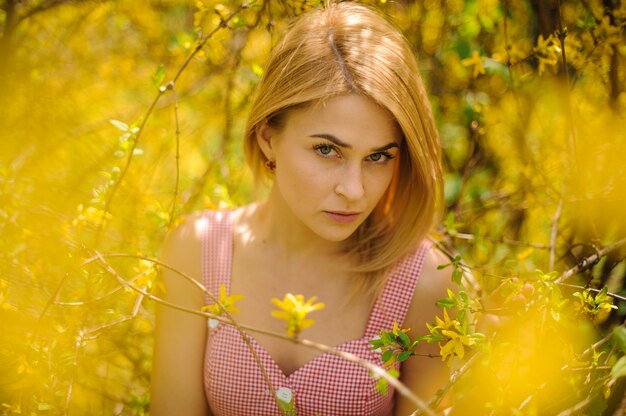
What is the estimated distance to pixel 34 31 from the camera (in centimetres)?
236

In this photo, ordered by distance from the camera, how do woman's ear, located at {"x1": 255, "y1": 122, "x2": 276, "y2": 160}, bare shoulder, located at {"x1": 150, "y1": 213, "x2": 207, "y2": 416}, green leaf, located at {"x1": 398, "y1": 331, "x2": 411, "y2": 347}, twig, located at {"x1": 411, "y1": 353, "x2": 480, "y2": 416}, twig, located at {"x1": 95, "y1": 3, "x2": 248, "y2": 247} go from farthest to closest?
bare shoulder, located at {"x1": 150, "y1": 213, "x2": 207, "y2": 416} → woman's ear, located at {"x1": 255, "y1": 122, "x2": 276, "y2": 160} → twig, located at {"x1": 95, "y1": 3, "x2": 248, "y2": 247} → green leaf, located at {"x1": 398, "y1": 331, "x2": 411, "y2": 347} → twig, located at {"x1": 411, "y1": 353, "x2": 480, "y2": 416}

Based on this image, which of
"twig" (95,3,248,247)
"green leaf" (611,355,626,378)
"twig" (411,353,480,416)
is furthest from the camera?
"twig" (95,3,248,247)

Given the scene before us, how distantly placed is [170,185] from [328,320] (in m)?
1.28

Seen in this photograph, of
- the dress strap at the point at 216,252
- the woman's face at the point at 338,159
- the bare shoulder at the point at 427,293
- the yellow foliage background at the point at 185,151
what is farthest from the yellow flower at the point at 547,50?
the dress strap at the point at 216,252

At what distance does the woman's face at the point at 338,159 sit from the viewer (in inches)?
57.6

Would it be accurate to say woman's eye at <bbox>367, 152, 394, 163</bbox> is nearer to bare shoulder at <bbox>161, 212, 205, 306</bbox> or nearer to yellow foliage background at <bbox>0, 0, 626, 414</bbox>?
yellow foliage background at <bbox>0, 0, 626, 414</bbox>

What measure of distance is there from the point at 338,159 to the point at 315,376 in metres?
0.61

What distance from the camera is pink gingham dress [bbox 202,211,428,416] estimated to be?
1.70 metres

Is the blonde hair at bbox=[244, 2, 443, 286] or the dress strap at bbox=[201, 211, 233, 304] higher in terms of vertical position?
the blonde hair at bbox=[244, 2, 443, 286]

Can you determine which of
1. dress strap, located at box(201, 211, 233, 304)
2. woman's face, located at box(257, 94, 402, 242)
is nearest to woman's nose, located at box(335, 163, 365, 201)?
woman's face, located at box(257, 94, 402, 242)

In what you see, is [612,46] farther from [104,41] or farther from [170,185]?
[104,41]

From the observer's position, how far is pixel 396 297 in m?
1.75

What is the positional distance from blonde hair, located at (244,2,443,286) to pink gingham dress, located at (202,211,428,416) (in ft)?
0.31

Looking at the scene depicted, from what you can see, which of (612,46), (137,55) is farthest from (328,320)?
(137,55)
